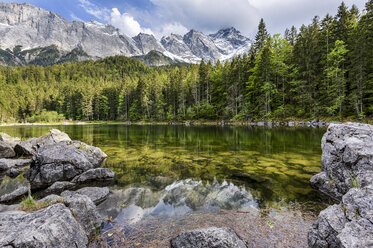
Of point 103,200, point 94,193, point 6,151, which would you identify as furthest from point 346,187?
point 6,151

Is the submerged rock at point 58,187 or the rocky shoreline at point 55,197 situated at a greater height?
the rocky shoreline at point 55,197

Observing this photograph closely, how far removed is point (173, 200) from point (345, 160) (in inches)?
246

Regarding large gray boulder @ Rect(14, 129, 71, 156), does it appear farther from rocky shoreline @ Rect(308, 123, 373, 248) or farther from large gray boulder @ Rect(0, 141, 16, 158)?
rocky shoreline @ Rect(308, 123, 373, 248)

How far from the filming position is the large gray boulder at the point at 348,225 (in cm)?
267

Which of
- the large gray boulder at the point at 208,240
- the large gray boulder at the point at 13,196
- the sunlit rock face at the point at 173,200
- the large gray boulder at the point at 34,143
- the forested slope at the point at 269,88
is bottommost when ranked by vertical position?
the sunlit rock face at the point at 173,200

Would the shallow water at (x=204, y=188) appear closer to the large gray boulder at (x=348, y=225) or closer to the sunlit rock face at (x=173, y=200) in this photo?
the sunlit rock face at (x=173, y=200)

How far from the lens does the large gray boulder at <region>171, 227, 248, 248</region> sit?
137 inches

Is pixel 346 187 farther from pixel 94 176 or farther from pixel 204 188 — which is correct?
pixel 94 176

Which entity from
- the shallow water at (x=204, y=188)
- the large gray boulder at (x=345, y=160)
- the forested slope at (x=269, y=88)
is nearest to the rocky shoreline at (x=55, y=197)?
the shallow water at (x=204, y=188)

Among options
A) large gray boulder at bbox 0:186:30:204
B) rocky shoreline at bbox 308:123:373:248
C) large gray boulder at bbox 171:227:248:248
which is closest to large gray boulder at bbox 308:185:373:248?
rocky shoreline at bbox 308:123:373:248

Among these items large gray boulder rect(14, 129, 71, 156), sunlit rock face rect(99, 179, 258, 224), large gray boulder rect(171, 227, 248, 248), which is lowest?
sunlit rock face rect(99, 179, 258, 224)

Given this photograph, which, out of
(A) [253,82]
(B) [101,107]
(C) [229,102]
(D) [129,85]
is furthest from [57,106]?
(A) [253,82]

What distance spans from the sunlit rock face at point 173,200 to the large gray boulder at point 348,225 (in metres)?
2.22

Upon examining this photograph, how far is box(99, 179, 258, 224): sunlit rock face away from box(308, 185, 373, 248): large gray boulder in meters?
2.22
